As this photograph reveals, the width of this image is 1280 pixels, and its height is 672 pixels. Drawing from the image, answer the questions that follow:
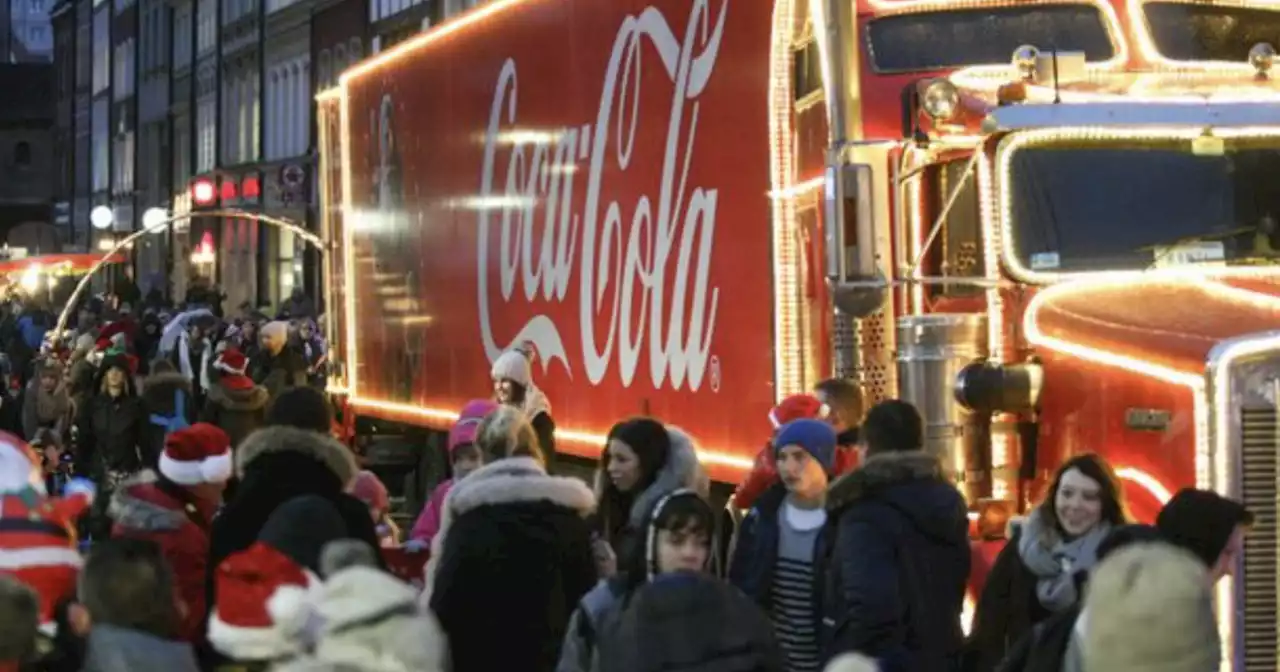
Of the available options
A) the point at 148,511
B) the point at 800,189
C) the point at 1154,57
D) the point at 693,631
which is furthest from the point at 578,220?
the point at 693,631

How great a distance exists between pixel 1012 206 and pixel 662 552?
11.3ft

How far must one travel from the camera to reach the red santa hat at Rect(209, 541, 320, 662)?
21.9 ft

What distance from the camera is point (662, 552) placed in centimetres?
793

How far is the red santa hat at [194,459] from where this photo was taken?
10008mm

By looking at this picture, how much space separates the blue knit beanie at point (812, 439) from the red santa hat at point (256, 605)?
9.73 ft

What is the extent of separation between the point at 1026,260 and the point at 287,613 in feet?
16.2

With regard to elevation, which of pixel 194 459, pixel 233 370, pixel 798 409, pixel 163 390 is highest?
pixel 233 370

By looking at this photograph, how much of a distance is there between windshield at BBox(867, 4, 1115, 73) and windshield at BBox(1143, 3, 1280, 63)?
9.2 inches

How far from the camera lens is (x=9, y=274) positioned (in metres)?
59.4

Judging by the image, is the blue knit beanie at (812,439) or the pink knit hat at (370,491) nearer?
the blue knit beanie at (812,439)

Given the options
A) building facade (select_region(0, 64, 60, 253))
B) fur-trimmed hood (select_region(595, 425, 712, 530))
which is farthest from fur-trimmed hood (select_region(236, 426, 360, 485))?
building facade (select_region(0, 64, 60, 253))

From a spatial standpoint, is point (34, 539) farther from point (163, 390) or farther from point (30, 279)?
point (30, 279)

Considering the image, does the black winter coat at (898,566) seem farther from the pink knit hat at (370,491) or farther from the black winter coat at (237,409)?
the black winter coat at (237,409)

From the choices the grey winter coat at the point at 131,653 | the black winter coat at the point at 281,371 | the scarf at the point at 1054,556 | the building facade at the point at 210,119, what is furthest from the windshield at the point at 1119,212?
the building facade at the point at 210,119
